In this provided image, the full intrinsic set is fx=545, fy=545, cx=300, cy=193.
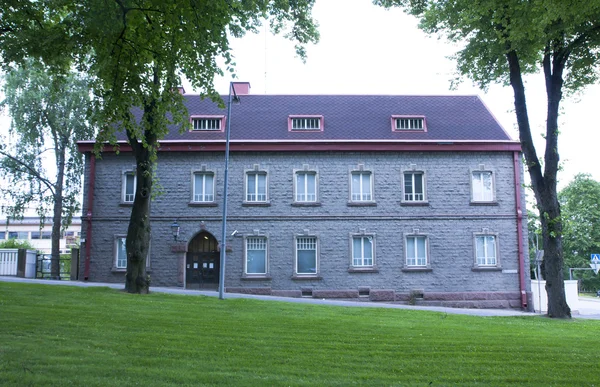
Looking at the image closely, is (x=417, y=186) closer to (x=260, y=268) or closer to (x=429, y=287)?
(x=429, y=287)

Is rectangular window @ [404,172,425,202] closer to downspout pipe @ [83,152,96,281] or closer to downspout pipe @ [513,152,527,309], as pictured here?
downspout pipe @ [513,152,527,309]

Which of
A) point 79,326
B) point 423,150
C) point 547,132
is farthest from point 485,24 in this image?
point 79,326

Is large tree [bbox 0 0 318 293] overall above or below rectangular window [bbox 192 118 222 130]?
below

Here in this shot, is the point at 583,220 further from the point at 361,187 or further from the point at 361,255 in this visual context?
the point at 361,255

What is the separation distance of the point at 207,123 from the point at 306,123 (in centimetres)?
526

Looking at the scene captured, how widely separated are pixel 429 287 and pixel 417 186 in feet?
16.9

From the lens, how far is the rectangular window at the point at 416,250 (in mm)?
27484

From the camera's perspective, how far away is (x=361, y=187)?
28.0 metres

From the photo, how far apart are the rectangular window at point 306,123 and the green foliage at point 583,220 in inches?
1741

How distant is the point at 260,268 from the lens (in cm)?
2714

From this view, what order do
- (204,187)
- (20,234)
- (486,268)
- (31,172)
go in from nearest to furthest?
1. (486,268)
2. (204,187)
3. (31,172)
4. (20,234)

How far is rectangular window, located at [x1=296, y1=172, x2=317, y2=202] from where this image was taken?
27.8 meters

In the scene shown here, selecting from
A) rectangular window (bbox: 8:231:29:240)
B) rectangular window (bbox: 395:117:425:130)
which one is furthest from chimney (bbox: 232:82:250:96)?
rectangular window (bbox: 8:231:29:240)

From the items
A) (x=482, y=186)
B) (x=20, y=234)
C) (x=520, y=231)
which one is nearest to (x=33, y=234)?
(x=20, y=234)
